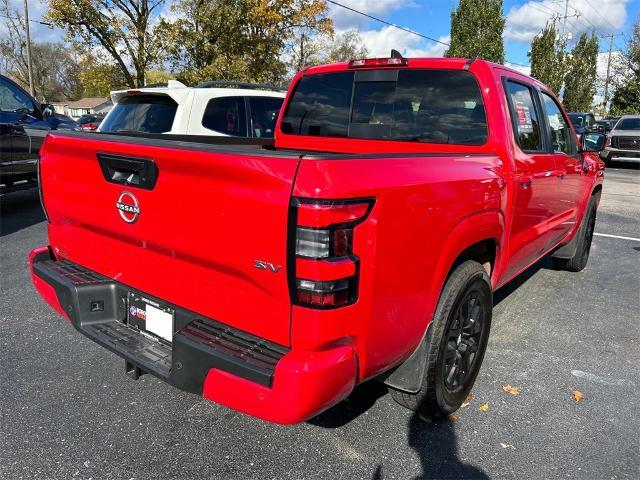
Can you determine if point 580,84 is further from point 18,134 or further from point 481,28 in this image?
point 18,134

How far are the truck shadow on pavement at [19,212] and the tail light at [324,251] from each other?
245 inches

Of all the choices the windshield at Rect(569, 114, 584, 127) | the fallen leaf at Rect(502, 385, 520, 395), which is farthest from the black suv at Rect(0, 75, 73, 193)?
the windshield at Rect(569, 114, 584, 127)

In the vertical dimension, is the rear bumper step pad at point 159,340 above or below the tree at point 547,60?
below

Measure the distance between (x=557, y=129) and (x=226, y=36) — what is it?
18.1 meters

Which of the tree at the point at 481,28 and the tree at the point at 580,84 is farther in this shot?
the tree at the point at 580,84

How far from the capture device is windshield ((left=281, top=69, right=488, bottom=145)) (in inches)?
125

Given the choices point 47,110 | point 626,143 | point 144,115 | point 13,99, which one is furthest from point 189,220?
point 626,143

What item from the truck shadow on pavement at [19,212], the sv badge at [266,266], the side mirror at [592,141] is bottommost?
the truck shadow on pavement at [19,212]

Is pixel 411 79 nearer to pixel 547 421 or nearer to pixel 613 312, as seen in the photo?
pixel 547 421

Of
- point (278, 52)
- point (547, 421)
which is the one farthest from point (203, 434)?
point (278, 52)

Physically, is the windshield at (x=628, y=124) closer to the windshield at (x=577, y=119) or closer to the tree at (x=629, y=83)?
the windshield at (x=577, y=119)

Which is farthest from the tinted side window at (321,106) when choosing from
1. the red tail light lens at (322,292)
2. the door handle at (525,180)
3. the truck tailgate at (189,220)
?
the red tail light lens at (322,292)

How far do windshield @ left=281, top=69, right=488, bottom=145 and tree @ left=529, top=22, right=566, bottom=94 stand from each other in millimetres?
31460

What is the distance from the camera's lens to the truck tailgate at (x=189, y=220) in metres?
1.88
